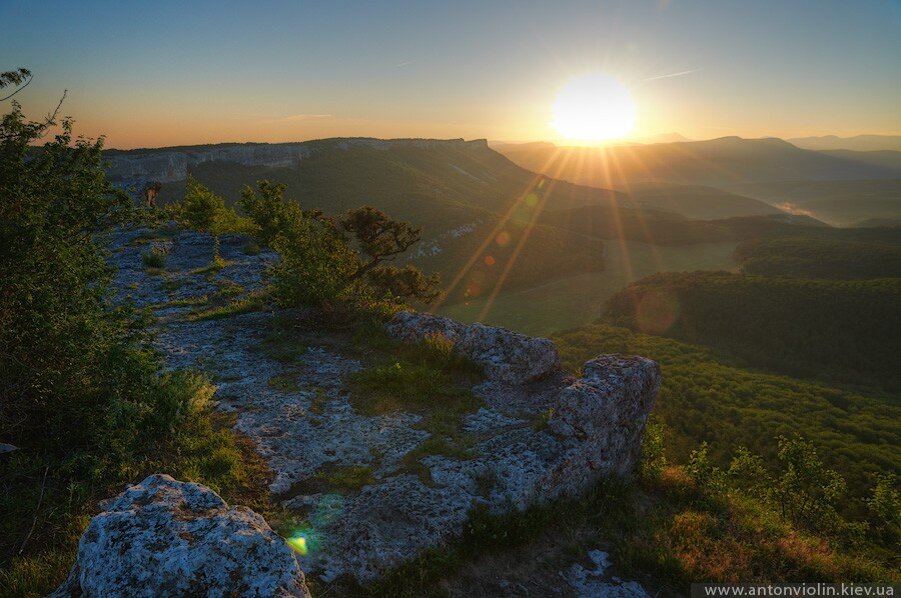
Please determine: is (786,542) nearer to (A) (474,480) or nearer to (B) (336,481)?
(A) (474,480)

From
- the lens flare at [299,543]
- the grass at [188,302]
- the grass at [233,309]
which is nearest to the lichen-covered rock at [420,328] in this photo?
the grass at [233,309]

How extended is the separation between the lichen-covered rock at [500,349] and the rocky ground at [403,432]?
0.13 feet

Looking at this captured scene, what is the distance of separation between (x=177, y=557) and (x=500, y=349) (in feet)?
30.2

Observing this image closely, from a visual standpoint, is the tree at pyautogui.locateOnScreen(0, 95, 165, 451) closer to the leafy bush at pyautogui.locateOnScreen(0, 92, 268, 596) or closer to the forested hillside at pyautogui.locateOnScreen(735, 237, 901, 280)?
the leafy bush at pyautogui.locateOnScreen(0, 92, 268, 596)

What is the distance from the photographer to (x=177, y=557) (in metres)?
4.36

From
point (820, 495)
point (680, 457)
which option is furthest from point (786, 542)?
point (680, 457)

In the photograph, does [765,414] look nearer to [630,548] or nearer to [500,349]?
[500,349]

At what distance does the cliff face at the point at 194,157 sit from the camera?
330 ft

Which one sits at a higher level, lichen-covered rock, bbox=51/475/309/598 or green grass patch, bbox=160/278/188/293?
green grass patch, bbox=160/278/188/293

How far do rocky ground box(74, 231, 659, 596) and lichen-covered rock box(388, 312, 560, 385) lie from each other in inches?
1.5

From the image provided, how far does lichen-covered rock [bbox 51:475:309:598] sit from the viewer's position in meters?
4.20

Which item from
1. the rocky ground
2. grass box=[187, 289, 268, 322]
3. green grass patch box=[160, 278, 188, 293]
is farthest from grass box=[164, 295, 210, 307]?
green grass patch box=[160, 278, 188, 293]

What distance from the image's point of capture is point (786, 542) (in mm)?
8766

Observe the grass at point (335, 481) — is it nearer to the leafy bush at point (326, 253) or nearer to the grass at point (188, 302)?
the leafy bush at point (326, 253)
